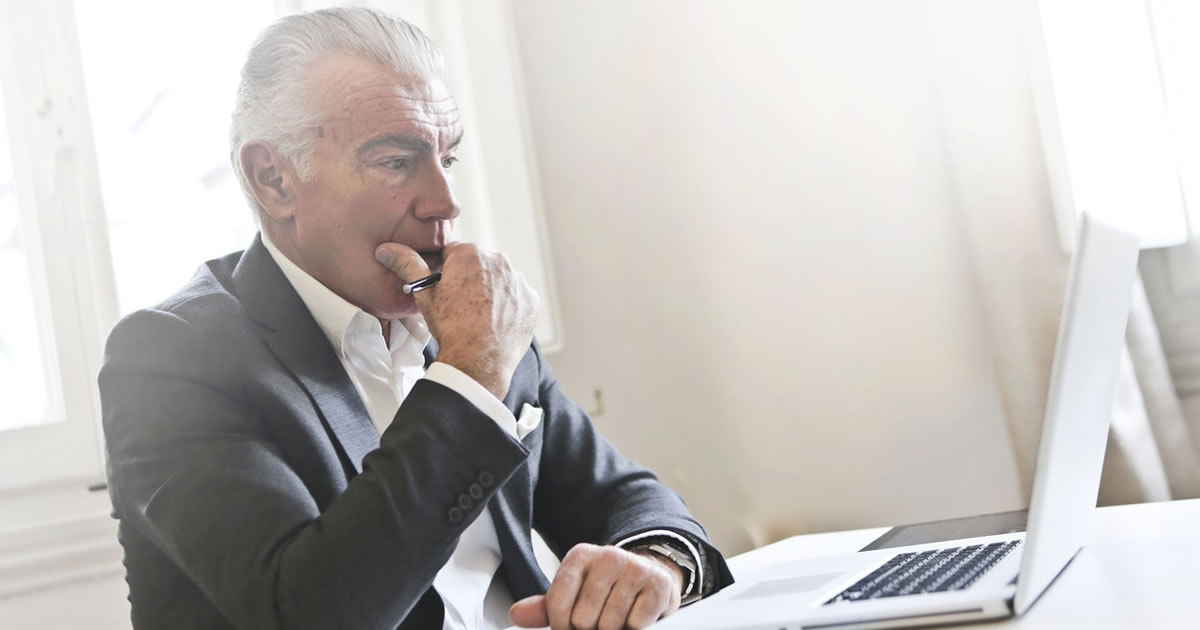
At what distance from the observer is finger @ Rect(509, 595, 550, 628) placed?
1.04m

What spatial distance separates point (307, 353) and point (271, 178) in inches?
10.0

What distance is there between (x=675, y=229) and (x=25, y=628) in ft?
4.36

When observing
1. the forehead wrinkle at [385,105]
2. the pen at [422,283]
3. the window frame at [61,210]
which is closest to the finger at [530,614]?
the pen at [422,283]

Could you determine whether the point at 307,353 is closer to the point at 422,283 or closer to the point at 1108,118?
the point at 422,283

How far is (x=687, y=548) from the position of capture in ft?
4.21

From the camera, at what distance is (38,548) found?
1.67m

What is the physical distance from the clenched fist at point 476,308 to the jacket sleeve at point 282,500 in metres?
0.10

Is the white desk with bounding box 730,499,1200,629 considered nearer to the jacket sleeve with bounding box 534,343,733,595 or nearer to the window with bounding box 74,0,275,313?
the jacket sleeve with bounding box 534,343,733,595

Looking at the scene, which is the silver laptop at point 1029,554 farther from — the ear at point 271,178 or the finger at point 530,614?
the ear at point 271,178

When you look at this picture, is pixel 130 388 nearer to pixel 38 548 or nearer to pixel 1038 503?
pixel 38 548

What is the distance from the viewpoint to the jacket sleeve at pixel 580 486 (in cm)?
146

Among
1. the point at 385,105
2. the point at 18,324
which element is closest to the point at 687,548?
the point at 385,105

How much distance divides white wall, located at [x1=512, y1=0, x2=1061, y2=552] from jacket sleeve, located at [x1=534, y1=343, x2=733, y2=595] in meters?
0.68

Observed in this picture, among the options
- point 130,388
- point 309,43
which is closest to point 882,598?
point 130,388
